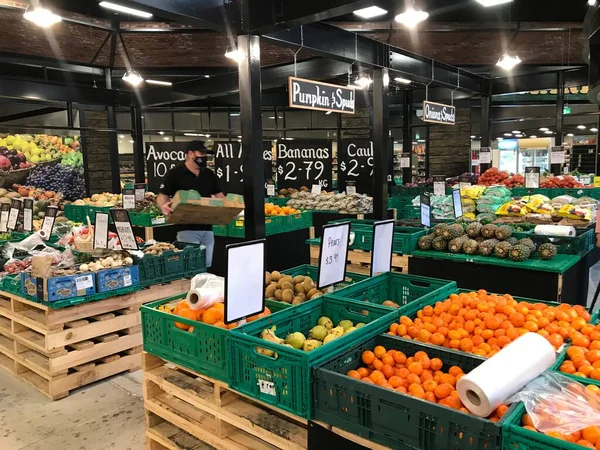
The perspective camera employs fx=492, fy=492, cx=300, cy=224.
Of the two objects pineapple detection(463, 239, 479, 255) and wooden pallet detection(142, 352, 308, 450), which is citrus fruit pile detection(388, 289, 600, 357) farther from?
pineapple detection(463, 239, 479, 255)

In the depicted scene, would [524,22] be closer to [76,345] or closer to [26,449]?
[76,345]

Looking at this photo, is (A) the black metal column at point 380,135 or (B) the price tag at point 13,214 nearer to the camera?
(B) the price tag at point 13,214

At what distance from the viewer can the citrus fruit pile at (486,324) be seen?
236cm

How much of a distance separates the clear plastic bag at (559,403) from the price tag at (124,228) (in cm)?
A: 360

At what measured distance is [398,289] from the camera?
3420 mm

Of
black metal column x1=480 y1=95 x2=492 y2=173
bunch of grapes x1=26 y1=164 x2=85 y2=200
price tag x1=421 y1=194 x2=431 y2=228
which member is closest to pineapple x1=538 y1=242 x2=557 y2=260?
price tag x1=421 y1=194 x2=431 y2=228

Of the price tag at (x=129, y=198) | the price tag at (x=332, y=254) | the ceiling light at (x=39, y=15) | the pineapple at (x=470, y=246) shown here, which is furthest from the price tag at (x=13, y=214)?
the pineapple at (x=470, y=246)

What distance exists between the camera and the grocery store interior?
80.4 inches

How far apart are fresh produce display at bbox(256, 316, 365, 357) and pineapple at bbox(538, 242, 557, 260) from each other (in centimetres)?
258

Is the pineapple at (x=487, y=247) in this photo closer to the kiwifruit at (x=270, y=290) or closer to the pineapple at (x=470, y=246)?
the pineapple at (x=470, y=246)

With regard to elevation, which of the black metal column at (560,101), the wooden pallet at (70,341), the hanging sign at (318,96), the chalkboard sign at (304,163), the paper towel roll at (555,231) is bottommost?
the wooden pallet at (70,341)

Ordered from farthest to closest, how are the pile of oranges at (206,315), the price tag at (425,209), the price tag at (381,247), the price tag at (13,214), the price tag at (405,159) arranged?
the price tag at (405,159) < the price tag at (13,214) < the price tag at (425,209) < the price tag at (381,247) < the pile of oranges at (206,315)

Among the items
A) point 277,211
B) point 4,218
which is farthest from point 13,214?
point 277,211

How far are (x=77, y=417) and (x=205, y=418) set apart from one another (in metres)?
1.49
